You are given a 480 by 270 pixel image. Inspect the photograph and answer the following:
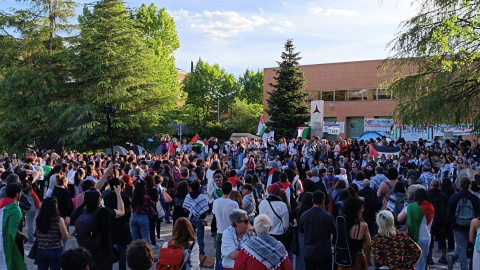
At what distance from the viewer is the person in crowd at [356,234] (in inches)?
251

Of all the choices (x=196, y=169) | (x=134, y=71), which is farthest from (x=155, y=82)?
(x=196, y=169)

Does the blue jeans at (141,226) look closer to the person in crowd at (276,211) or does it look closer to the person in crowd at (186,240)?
the person in crowd at (276,211)

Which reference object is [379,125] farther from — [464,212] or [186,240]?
[186,240]

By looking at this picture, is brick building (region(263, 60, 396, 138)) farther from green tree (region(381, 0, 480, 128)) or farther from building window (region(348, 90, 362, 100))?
green tree (region(381, 0, 480, 128))

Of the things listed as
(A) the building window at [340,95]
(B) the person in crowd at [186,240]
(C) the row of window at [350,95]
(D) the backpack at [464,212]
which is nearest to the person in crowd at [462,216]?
(D) the backpack at [464,212]

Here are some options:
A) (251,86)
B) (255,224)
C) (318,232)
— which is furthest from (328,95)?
(255,224)

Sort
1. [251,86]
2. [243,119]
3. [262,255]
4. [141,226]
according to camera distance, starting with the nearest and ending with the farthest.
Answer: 1. [262,255]
2. [141,226]
3. [243,119]
4. [251,86]

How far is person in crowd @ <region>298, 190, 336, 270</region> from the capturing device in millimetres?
6586

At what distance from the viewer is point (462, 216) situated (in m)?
8.50

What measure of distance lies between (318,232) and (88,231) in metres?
3.16

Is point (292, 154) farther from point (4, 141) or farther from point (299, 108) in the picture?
point (4, 141)

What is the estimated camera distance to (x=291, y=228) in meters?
7.81

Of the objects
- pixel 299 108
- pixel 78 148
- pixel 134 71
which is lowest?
pixel 78 148

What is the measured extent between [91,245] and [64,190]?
2.83 meters
